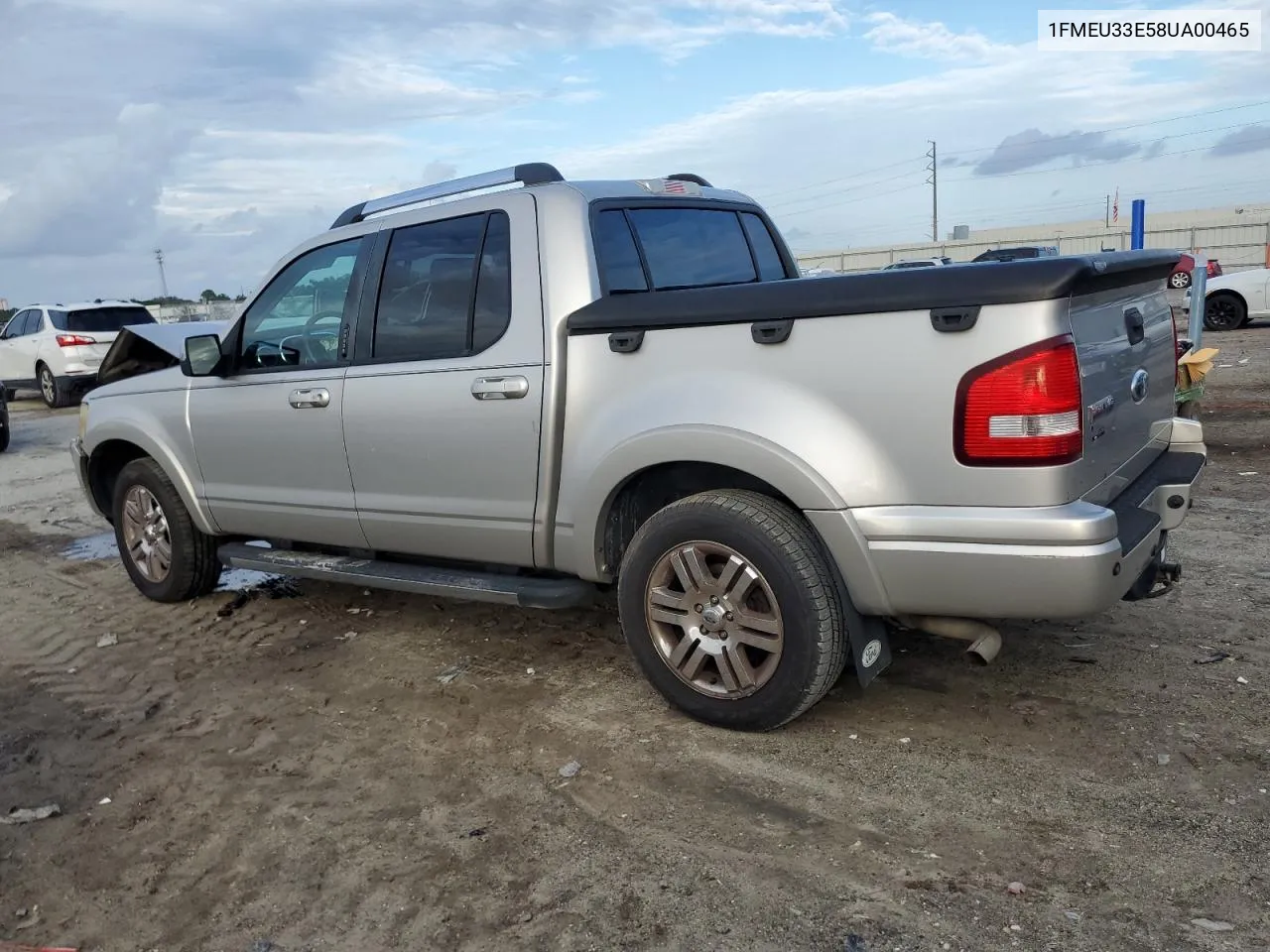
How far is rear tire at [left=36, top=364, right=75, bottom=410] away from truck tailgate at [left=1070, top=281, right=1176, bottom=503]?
712 inches

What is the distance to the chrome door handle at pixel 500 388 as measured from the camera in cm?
402

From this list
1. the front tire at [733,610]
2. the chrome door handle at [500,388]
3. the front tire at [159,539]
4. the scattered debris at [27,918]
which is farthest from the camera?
the front tire at [159,539]

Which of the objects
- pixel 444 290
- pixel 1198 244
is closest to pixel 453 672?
pixel 444 290

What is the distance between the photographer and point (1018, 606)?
3154mm

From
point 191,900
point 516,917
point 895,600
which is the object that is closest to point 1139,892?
point 895,600

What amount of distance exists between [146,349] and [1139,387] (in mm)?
5228

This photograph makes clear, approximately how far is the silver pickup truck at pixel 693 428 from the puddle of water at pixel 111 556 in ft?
3.29

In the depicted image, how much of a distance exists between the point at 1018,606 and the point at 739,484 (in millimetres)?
1036

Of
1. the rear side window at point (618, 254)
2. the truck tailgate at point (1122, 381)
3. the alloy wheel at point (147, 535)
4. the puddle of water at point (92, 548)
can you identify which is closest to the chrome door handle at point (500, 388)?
the rear side window at point (618, 254)

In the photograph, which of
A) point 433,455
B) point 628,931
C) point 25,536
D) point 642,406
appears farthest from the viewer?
point 25,536

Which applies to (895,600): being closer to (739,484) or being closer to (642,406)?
(739,484)

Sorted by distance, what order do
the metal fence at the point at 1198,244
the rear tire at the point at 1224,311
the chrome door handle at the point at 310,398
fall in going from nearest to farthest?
the chrome door handle at the point at 310,398, the rear tire at the point at 1224,311, the metal fence at the point at 1198,244

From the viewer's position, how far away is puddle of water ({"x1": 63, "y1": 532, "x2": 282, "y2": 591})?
638 centimetres

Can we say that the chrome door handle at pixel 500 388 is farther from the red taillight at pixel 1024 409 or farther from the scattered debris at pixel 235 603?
the scattered debris at pixel 235 603
